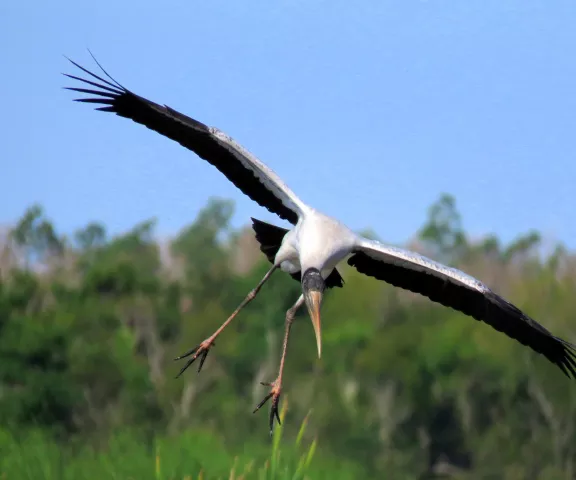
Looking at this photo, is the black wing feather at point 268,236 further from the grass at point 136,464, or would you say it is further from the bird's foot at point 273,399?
the grass at point 136,464

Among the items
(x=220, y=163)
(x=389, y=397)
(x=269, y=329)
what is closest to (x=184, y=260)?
(x=269, y=329)

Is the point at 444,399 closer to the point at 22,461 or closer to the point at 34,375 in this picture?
the point at 34,375

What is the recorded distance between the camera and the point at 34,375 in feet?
154

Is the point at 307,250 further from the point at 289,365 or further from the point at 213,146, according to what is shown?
the point at 289,365

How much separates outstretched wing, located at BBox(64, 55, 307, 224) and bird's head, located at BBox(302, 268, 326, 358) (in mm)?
718

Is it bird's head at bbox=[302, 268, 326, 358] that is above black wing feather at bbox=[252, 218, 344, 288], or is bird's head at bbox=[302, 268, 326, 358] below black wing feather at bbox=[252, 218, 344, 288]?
below

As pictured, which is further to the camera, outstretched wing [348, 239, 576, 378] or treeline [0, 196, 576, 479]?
treeline [0, 196, 576, 479]

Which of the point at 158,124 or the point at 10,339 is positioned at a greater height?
the point at 158,124

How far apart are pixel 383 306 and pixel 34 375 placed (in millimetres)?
Answer: 17570

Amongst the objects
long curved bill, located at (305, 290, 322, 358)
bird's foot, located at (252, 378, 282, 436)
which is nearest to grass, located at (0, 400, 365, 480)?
bird's foot, located at (252, 378, 282, 436)

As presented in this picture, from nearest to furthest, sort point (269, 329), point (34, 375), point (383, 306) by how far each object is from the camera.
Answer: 1. point (34, 375)
2. point (269, 329)
3. point (383, 306)

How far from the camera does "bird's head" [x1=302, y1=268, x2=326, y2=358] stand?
8375 millimetres

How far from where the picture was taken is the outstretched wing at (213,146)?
9.17 metres

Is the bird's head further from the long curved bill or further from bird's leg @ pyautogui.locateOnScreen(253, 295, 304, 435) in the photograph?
bird's leg @ pyautogui.locateOnScreen(253, 295, 304, 435)
